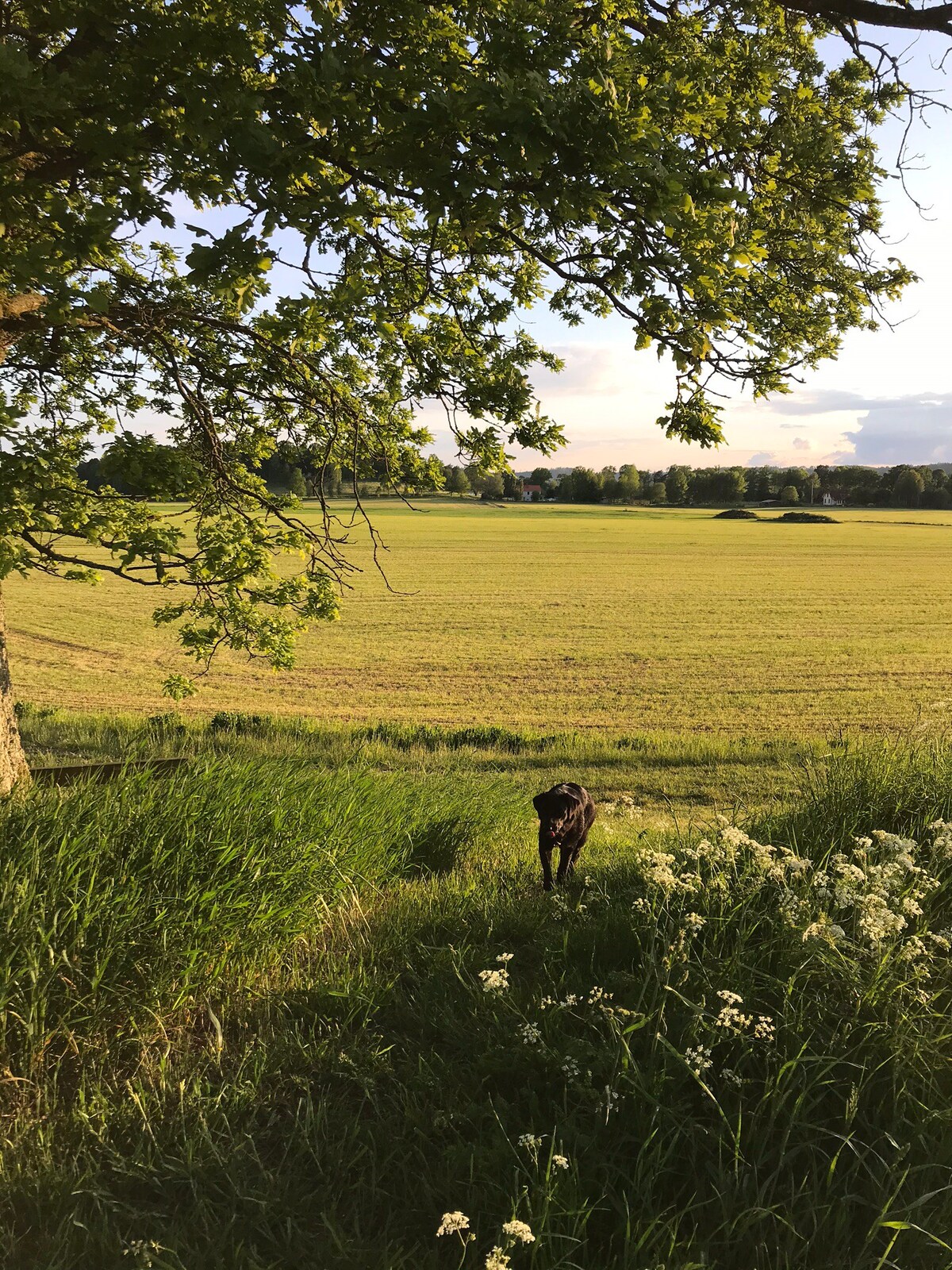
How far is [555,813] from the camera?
364 centimetres

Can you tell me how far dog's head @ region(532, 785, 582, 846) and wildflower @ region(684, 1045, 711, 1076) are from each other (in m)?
1.42

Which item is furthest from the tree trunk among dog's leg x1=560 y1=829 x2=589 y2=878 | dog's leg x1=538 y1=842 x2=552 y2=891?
dog's leg x1=560 y1=829 x2=589 y2=878

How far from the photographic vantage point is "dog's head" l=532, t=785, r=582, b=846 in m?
3.62

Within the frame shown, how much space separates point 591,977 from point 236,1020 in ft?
4.74

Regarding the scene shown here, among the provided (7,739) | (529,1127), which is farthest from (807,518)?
(529,1127)

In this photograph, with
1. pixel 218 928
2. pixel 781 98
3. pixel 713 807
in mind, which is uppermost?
pixel 781 98

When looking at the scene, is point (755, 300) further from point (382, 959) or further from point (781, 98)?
point (382, 959)

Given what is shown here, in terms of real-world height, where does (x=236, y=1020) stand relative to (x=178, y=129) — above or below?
below

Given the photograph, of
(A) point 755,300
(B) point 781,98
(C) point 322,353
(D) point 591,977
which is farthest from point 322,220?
(B) point 781,98

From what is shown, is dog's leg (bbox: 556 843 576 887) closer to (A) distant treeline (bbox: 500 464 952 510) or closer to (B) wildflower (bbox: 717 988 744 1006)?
(B) wildflower (bbox: 717 988 744 1006)

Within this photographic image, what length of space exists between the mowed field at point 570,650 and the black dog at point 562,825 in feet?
8.78

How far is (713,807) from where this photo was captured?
8.70 m

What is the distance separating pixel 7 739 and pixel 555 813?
4124 millimetres

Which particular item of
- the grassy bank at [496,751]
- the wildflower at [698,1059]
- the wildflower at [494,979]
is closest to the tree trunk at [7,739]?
the grassy bank at [496,751]
